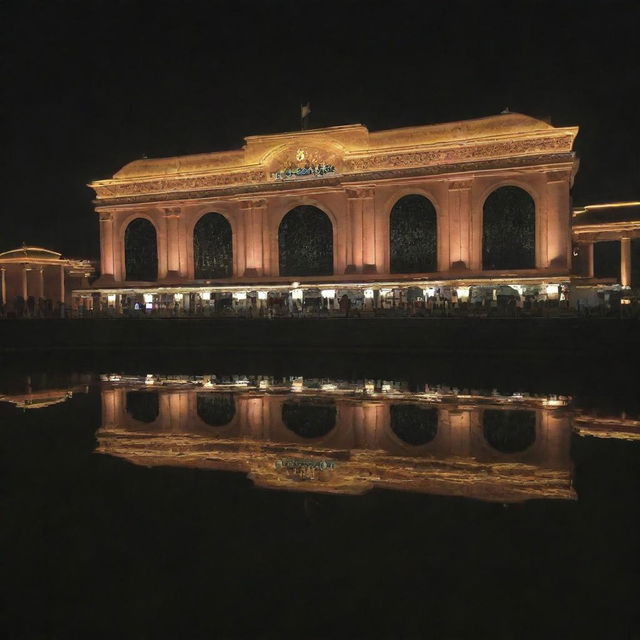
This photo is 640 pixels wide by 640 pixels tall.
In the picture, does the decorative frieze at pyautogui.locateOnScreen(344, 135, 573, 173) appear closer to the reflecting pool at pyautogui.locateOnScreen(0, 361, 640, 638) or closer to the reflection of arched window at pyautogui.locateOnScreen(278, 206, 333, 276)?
the reflection of arched window at pyautogui.locateOnScreen(278, 206, 333, 276)

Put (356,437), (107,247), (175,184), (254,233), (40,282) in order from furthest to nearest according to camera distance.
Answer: (40,282) → (107,247) → (175,184) → (254,233) → (356,437)

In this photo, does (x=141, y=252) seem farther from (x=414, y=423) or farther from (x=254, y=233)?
(x=414, y=423)

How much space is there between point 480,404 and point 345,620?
678 cm

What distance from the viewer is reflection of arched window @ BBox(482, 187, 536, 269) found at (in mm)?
27547

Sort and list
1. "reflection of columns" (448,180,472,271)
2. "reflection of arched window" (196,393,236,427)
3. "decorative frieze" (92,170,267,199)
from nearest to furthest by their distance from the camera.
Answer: "reflection of arched window" (196,393,236,427) < "reflection of columns" (448,180,472,271) < "decorative frieze" (92,170,267,199)

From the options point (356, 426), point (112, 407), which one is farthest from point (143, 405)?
point (356, 426)

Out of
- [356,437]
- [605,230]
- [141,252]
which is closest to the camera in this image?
[356,437]

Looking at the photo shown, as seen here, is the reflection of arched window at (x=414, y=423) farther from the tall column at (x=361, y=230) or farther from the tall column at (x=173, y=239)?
the tall column at (x=173, y=239)

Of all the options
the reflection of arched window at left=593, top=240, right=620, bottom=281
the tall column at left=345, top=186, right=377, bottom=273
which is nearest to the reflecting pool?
the tall column at left=345, top=186, right=377, bottom=273

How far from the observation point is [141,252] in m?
34.4

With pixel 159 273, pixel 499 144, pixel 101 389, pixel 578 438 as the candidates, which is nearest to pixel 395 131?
pixel 499 144

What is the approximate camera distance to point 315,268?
102ft

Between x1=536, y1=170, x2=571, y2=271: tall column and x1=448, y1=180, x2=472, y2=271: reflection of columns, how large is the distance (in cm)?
320

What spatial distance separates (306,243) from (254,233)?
2886 millimetres
